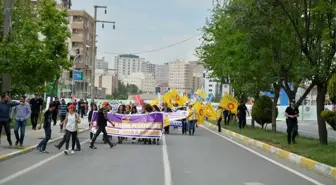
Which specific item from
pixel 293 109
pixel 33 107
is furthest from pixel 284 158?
pixel 33 107

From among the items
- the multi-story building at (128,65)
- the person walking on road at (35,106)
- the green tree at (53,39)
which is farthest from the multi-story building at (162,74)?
the green tree at (53,39)

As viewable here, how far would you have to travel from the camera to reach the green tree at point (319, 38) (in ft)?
62.5

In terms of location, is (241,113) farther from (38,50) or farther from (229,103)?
(38,50)

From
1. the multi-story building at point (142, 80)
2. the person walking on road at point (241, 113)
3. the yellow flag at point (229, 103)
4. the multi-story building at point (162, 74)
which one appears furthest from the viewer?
the multi-story building at point (162, 74)

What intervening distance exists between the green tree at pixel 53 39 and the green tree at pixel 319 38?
9403 millimetres

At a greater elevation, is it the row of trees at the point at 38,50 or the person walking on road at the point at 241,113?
the row of trees at the point at 38,50

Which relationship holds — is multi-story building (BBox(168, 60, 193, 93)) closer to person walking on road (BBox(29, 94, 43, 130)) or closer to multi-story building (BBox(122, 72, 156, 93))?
multi-story building (BBox(122, 72, 156, 93))

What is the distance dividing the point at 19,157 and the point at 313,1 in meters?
12.2

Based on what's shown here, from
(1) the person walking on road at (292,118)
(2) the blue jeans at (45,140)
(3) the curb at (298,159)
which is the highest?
(1) the person walking on road at (292,118)

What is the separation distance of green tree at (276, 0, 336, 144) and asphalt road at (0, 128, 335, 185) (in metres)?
4.17

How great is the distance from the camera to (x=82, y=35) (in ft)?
319

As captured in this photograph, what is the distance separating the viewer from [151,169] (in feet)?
41.1

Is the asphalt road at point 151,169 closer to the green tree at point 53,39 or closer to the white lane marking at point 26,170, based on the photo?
the white lane marking at point 26,170

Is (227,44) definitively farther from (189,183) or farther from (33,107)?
(189,183)
